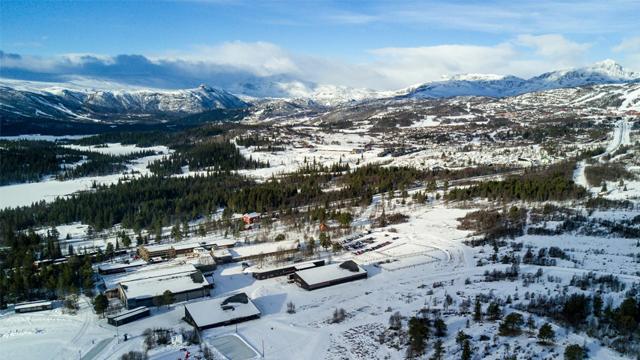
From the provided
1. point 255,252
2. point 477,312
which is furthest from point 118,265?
point 477,312

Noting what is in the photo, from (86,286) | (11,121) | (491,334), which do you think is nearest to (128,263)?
(86,286)

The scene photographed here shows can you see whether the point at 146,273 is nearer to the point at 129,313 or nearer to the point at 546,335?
the point at 129,313

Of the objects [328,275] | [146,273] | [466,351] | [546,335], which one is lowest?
[146,273]

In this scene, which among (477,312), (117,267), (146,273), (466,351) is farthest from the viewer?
(117,267)

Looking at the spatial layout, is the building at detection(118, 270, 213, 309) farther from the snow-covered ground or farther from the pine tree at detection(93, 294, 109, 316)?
the snow-covered ground

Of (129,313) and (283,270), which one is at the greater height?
(283,270)

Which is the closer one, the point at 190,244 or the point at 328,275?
the point at 328,275

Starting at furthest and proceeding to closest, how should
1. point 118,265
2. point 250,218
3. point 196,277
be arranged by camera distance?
point 250,218 < point 118,265 < point 196,277
